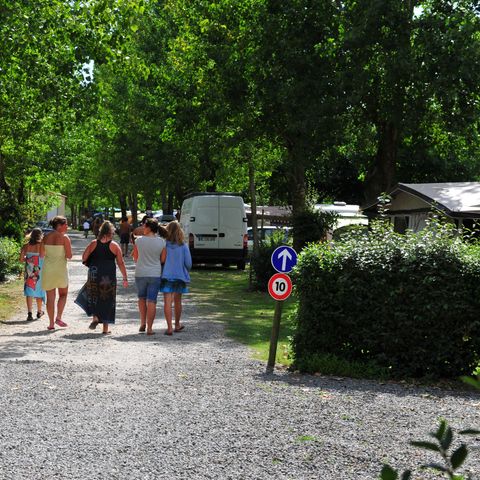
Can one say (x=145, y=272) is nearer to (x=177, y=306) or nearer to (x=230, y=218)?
(x=177, y=306)

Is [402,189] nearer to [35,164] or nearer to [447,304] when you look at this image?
[447,304]

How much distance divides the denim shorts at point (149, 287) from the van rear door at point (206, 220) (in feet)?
55.0

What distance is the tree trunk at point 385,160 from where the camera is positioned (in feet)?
89.5

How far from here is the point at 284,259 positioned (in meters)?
10.5

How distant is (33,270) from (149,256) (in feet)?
10.2

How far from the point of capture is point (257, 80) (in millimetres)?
25250

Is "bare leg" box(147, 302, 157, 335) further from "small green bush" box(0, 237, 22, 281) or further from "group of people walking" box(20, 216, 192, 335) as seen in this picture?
"small green bush" box(0, 237, 22, 281)

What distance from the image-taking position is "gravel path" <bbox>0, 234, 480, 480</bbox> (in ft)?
18.8

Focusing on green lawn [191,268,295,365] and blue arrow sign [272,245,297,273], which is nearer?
blue arrow sign [272,245,297,273]

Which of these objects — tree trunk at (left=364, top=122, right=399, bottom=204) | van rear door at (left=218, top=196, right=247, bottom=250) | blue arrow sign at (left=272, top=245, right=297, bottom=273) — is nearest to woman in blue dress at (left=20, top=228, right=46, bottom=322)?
→ blue arrow sign at (left=272, top=245, right=297, bottom=273)

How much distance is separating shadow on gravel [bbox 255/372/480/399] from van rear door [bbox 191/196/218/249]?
20568mm

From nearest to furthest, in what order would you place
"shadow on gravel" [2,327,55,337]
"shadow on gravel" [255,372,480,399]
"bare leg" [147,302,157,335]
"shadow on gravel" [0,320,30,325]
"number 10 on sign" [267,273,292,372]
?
"shadow on gravel" [255,372,480,399] → "number 10 on sign" [267,273,292,372] → "shadow on gravel" [2,327,55,337] → "bare leg" [147,302,157,335] → "shadow on gravel" [0,320,30,325]

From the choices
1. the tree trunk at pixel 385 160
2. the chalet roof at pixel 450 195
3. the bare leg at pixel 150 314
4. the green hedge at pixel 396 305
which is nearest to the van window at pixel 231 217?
the tree trunk at pixel 385 160

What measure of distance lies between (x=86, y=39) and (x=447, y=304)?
1046 centimetres
